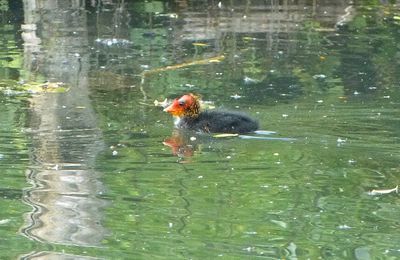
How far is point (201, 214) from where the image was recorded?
7836mm

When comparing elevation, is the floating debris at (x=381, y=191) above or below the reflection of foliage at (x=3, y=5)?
below

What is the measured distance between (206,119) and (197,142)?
0.49m

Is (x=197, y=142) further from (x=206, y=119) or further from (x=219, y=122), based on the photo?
(x=206, y=119)

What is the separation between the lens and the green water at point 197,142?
24.1ft

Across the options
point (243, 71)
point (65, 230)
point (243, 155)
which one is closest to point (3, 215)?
point (65, 230)

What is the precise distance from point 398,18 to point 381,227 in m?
11.5

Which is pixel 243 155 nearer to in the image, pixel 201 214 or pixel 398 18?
pixel 201 214

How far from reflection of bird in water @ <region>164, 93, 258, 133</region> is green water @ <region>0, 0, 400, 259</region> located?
15cm

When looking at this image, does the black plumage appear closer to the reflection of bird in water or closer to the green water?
the reflection of bird in water

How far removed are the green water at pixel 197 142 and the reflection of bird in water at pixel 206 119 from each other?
152mm

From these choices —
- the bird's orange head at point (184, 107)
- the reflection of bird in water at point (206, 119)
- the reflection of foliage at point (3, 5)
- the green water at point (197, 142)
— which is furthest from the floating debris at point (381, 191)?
the reflection of foliage at point (3, 5)

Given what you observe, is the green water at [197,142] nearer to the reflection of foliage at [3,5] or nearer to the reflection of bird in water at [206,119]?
the reflection of bird in water at [206,119]

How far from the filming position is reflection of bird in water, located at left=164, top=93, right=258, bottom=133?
412 inches

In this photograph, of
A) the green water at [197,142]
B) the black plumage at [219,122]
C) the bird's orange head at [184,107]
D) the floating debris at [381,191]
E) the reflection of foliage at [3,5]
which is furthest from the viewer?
the reflection of foliage at [3,5]
